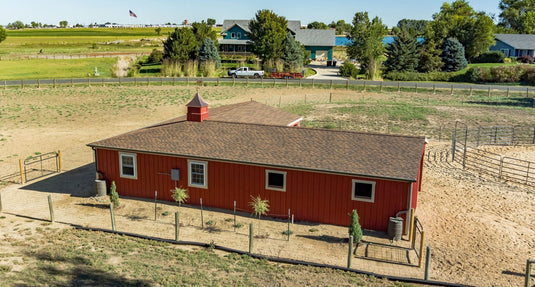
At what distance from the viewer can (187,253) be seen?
17.0 metres

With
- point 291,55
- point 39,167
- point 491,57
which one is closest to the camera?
point 39,167

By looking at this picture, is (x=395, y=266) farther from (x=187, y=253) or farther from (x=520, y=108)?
(x=520, y=108)

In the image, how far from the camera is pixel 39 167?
28.4 meters

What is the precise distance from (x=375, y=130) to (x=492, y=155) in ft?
32.8

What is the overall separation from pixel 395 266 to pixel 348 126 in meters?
24.6

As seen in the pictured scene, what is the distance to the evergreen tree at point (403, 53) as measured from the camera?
71.4 metres

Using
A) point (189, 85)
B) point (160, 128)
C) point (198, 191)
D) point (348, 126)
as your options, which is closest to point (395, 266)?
point (198, 191)

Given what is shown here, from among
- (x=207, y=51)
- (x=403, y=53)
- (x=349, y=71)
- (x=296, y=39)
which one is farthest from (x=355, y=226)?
(x=296, y=39)

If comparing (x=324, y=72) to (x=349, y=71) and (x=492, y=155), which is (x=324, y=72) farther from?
(x=492, y=155)

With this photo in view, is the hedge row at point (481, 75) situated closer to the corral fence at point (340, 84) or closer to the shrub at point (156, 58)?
the corral fence at point (340, 84)

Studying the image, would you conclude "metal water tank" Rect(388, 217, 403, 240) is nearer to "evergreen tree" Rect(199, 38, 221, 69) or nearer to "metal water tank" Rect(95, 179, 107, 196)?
"metal water tank" Rect(95, 179, 107, 196)

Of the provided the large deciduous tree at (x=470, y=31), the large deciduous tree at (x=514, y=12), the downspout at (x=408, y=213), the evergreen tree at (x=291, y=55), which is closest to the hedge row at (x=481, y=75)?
the large deciduous tree at (x=470, y=31)

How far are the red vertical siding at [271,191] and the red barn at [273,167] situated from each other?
0.04m

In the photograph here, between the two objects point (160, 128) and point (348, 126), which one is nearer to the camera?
point (160, 128)
